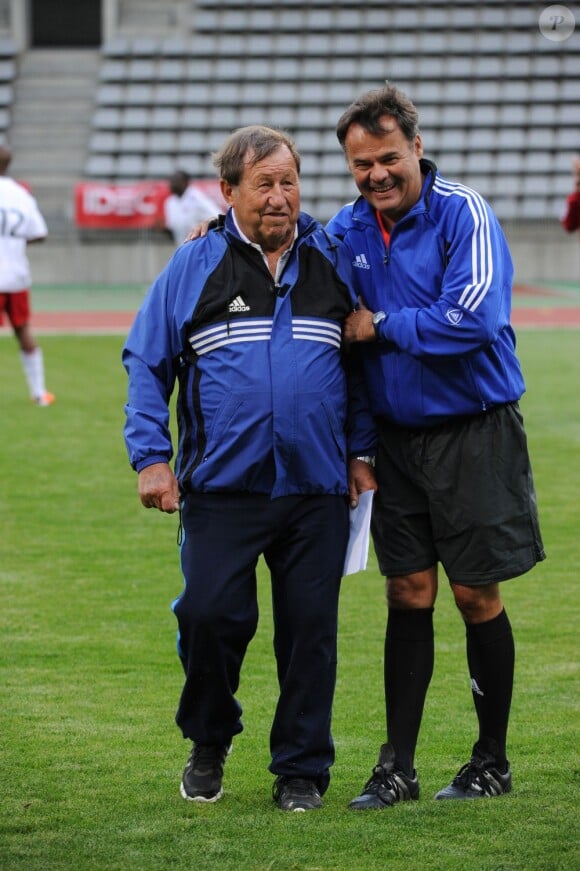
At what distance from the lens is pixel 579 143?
95.9 feet

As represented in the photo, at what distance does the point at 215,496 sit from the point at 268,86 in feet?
90.0

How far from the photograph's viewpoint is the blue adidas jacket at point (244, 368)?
383 cm

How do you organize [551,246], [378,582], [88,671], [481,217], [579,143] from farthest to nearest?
[579,143]
[551,246]
[378,582]
[88,671]
[481,217]

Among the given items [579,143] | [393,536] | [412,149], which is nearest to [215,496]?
[393,536]

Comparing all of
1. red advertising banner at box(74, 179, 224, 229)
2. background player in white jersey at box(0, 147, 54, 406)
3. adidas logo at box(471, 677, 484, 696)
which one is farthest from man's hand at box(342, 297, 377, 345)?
red advertising banner at box(74, 179, 224, 229)

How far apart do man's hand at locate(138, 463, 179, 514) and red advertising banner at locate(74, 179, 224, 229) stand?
22898mm

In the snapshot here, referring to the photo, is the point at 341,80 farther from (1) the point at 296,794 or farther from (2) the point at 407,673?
(1) the point at 296,794

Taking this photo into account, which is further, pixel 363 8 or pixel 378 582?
pixel 363 8

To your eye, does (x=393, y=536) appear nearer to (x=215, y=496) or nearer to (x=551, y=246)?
Answer: (x=215, y=496)

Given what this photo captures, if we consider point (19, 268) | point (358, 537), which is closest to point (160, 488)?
point (358, 537)

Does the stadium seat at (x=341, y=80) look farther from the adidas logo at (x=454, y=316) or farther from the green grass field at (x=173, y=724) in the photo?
the adidas logo at (x=454, y=316)

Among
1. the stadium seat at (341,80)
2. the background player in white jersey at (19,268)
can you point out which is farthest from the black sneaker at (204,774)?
the stadium seat at (341,80)

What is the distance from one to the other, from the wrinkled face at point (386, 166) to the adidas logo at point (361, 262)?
0.16m

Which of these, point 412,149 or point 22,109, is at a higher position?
point 412,149
